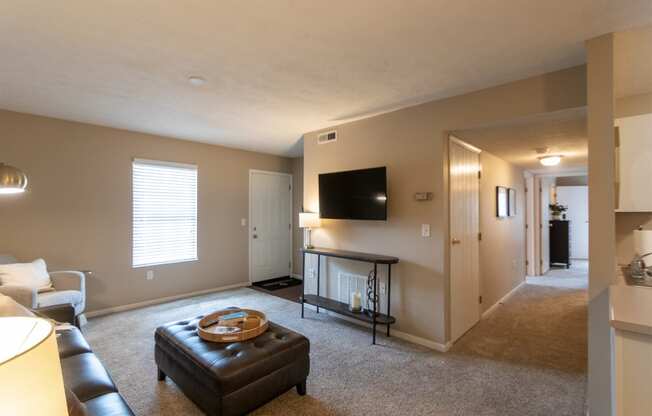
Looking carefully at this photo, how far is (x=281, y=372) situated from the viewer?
7.11 ft

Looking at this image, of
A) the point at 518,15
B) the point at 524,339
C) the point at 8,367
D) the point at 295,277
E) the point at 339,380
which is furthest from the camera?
the point at 295,277

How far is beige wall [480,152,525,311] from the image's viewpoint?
425cm

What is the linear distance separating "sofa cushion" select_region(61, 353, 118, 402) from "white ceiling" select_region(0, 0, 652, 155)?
81.2 inches

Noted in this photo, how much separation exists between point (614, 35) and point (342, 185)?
102 inches

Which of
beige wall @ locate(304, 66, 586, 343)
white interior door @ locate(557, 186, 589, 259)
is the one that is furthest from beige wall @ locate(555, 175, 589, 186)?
beige wall @ locate(304, 66, 586, 343)

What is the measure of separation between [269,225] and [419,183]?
3.55 m

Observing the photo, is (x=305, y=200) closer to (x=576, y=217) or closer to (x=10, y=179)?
(x=10, y=179)

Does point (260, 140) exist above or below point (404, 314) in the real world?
above

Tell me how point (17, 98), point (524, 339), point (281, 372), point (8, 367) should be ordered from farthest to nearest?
point (524, 339), point (17, 98), point (281, 372), point (8, 367)

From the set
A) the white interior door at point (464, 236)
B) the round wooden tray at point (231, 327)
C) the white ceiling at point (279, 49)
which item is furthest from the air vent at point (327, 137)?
the round wooden tray at point (231, 327)

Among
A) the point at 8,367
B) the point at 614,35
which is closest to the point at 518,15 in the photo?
the point at 614,35

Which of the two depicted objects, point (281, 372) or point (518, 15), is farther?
point (281, 372)

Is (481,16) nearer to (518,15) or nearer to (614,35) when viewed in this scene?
(518,15)

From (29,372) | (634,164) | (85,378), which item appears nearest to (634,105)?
(634,164)
